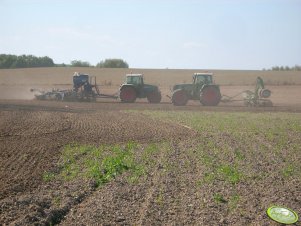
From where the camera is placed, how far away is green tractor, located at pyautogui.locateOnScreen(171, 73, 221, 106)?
1152 inches

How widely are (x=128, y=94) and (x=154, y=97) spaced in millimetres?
1959

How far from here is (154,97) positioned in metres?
31.8

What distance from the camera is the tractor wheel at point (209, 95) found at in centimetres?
2925

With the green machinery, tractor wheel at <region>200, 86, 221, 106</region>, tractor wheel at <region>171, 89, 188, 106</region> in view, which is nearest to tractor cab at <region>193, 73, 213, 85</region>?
tractor wheel at <region>200, 86, 221, 106</region>

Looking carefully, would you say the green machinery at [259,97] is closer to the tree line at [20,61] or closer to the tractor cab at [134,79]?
the tractor cab at [134,79]

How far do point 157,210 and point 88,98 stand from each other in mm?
26323

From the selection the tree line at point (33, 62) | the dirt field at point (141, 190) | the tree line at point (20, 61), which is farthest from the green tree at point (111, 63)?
the dirt field at point (141, 190)

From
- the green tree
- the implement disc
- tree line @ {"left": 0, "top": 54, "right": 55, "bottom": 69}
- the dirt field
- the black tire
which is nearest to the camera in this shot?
the implement disc

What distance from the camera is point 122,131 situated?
16.8 m

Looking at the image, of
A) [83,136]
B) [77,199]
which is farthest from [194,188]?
[83,136]

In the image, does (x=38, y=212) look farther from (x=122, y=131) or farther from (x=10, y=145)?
(x=122, y=131)

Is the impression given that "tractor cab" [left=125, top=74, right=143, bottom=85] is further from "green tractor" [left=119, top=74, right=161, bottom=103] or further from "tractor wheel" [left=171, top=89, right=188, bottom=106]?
"tractor wheel" [left=171, top=89, right=188, bottom=106]

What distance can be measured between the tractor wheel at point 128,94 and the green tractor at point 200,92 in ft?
9.15

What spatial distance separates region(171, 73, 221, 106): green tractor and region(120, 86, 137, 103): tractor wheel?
9.15ft
